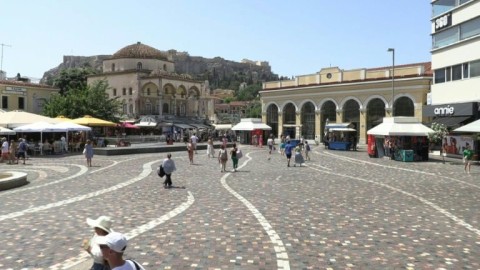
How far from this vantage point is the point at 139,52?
75000 mm

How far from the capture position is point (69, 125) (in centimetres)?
3350

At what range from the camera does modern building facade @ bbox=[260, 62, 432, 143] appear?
49875 mm

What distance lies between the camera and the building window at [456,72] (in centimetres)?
3334

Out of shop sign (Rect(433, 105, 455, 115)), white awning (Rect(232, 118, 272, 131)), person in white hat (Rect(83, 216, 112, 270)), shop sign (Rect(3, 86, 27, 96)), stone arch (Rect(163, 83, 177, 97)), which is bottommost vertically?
person in white hat (Rect(83, 216, 112, 270))

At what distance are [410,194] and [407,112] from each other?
1453 inches

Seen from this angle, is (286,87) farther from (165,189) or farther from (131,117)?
(165,189)

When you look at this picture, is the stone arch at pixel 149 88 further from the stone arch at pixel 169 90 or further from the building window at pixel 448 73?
the building window at pixel 448 73

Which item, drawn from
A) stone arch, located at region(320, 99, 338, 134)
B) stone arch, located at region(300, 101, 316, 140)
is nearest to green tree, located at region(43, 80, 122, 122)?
stone arch, located at region(300, 101, 316, 140)

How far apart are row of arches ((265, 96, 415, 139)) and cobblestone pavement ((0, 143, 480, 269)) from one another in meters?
31.6

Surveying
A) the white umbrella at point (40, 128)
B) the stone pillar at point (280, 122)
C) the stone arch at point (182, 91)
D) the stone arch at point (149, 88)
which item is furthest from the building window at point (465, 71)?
the stone arch at point (182, 91)

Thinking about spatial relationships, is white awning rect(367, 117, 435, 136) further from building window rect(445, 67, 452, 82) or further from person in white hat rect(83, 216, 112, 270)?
person in white hat rect(83, 216, 112, 270)

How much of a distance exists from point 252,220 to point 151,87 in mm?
62190

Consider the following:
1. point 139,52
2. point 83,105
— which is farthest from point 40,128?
point 139,52

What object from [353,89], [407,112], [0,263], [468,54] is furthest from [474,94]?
[0,263]
